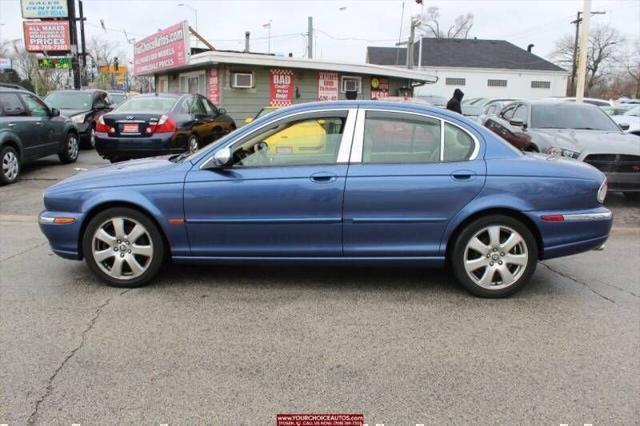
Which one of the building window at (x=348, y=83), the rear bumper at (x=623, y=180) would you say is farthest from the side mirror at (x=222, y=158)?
the building window at (x=348, y=83)

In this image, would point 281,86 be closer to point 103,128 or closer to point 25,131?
point 103,128

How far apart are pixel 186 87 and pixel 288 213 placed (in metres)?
18.5

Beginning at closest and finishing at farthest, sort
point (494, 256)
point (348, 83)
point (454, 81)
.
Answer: point (494, 256), point (348, 83), point (454, 81)

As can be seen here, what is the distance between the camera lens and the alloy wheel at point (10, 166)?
9.79 meters

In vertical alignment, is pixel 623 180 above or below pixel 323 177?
below

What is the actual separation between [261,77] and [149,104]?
785 cm

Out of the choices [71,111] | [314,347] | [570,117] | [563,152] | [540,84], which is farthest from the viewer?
[540,84]

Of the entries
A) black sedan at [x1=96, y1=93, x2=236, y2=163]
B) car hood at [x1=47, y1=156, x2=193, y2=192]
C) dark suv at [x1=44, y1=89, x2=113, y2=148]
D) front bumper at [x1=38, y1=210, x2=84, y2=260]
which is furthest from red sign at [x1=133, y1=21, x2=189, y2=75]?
front bumper at [x1=38, y1=210, x2=84, y2=260]

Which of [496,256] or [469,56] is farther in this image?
[469,56]

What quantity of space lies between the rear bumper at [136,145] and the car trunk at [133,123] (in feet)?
0.30

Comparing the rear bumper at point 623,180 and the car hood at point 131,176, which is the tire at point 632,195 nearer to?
the rear bumper at point 623,180

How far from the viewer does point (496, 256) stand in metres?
4.58

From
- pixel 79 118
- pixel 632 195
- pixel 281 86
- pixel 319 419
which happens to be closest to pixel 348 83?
pixel 281 86

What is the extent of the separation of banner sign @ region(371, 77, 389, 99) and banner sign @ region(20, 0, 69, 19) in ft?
49.7
